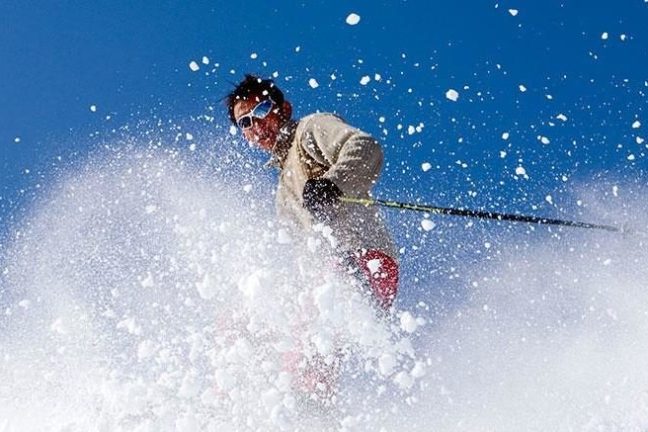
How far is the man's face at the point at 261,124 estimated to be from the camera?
443 centimetres

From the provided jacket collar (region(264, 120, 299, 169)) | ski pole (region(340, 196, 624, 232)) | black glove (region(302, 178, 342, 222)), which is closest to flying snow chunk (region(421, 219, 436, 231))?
ski pole (region(340, 196, 624, 232))

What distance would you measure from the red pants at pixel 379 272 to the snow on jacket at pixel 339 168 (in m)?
0.04

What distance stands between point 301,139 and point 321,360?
116 cm

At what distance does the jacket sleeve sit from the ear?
1.00 feet

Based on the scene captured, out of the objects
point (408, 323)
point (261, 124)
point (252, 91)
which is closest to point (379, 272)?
point (408, 323)

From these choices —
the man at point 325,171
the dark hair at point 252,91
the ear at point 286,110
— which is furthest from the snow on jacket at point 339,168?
the dark hair at point 252,91

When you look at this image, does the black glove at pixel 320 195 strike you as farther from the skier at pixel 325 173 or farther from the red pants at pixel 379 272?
the red pants at pixel 379 272

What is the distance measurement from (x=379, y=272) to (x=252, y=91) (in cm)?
126

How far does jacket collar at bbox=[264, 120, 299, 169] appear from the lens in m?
4.38

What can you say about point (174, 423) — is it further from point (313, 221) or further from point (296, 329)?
point (313, 221)

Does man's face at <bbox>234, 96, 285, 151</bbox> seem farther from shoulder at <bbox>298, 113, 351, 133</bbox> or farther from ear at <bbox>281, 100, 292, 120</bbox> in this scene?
shoulder at <bbox>298, 113, 351, 133</bbox>

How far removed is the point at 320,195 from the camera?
3709 mm

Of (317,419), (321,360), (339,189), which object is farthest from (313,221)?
(317,419)

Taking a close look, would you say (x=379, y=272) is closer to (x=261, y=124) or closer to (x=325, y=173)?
(x=325, y=173)
